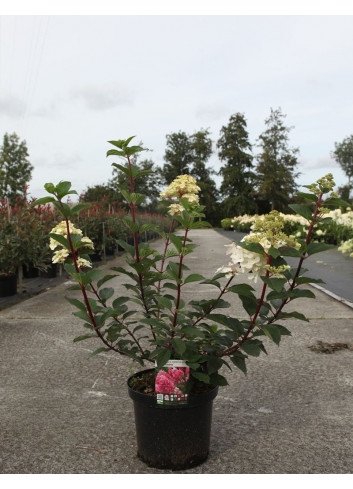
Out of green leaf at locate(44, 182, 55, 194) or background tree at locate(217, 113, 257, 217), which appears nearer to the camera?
green leaf at locate(44, 182, 55, 194)

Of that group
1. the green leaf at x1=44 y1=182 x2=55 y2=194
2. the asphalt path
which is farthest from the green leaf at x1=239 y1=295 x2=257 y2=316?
the asphalt path

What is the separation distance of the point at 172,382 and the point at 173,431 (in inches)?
9.8

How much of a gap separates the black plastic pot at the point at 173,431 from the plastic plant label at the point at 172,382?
0.12 feet

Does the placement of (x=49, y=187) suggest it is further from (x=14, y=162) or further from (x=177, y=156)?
(x=177, y=156)

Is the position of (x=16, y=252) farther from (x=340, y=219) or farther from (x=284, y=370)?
(x=340, y=219)

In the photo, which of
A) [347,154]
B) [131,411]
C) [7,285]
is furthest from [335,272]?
[347,154]

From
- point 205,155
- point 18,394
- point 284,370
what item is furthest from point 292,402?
point 205,155

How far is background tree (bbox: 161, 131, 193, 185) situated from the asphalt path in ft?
130

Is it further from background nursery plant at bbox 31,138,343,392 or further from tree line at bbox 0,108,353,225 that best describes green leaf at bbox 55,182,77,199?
tree line at bbox 0,108,353,225

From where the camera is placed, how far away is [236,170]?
46.2 metres

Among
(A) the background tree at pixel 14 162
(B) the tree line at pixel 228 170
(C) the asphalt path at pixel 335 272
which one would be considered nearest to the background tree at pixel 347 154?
(B) the tree line at pixel 228 170

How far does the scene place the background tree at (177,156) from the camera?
49906mm

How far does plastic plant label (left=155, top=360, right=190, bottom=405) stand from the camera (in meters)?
1.92

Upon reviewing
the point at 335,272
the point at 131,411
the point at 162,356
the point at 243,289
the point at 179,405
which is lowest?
the point at 131,411
